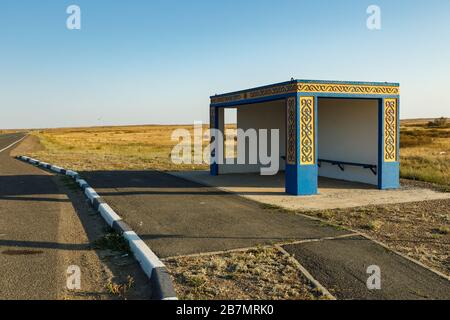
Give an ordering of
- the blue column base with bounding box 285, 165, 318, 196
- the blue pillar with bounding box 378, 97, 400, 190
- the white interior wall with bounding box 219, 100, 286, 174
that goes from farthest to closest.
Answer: the white interior wall with bounding box 219, 100, 286, 174 < the blue pillar with bounding box 378, 97, 400, 190 < the blue column base with bounding box 285, 165, 318, 196

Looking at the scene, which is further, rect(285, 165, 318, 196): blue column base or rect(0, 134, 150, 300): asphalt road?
rect(285, 165, 318, 196): blue column base

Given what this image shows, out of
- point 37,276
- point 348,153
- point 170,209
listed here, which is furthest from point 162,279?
point 348,153

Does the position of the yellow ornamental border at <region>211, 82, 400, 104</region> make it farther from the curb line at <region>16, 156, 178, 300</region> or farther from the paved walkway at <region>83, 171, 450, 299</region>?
the curb line at <region>16, 156, 178, 300</region>

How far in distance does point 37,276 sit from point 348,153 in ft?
37.4

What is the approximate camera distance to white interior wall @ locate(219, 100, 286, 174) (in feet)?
56.9

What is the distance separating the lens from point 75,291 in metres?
4.86

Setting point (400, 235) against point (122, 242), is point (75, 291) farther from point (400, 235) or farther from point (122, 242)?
point (400, 235)

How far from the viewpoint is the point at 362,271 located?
17.4 ft

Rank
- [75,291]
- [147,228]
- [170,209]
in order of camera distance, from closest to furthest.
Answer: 1. [75,291]
2. [147,228]
3. [170,209]

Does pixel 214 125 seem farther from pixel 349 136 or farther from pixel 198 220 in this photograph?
pixel 198 220

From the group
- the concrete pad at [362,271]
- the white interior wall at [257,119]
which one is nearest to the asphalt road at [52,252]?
the concrete pad at [362,271]

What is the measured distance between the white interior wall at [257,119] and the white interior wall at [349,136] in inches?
87.3

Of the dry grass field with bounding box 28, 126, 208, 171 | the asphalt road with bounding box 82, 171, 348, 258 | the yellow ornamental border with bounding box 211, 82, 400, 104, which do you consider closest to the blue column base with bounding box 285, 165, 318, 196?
the asphalt road with bounding box 82, 171, 348, 258

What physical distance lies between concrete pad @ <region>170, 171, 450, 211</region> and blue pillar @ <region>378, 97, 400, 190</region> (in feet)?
1.48
